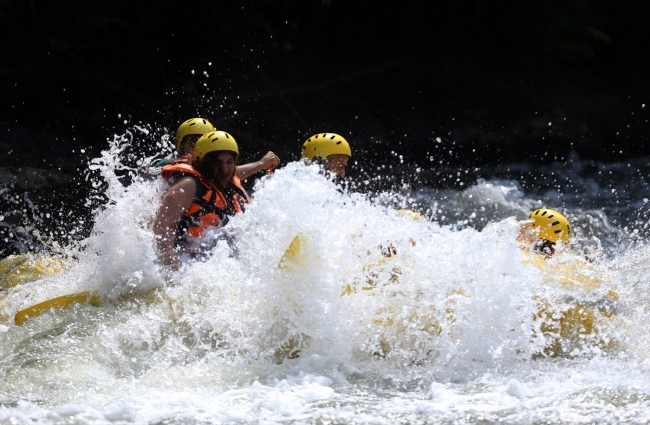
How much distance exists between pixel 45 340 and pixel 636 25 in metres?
9.43

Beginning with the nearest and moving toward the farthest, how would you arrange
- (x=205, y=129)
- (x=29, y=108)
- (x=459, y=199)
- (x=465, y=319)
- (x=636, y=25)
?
(x=465, y=319) → (x=205, y=129) → (x=459, y=199) → (x=29, y=108) → (x=636, y=25)

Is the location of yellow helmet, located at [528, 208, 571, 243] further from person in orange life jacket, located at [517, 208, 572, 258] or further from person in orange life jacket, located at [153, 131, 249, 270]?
person in orange life jacket, located at [153, 131, 249, 270]

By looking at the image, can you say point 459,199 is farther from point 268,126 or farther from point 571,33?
point 571,33

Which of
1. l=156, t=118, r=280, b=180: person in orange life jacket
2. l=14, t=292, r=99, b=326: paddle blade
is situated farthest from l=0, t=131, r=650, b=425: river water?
l=156, t=118, r=280, b=180: person in orange life jacket

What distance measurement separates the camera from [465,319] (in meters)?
4.05

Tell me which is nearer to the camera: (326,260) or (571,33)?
(326,260)

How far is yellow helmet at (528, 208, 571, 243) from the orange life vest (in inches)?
→ 77.3

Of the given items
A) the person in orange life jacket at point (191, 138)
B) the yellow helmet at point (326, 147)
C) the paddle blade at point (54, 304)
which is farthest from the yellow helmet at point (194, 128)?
the paddle blade at point (54, 304)

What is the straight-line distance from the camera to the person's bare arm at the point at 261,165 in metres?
5.84

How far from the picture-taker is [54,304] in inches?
175

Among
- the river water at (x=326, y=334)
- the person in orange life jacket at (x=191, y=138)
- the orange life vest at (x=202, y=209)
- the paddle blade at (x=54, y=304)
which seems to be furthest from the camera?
the person in orange life jacket at (x=191, y=138)

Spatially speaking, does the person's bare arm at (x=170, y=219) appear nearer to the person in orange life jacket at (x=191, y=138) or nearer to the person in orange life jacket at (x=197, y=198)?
the person in orange life jacket at (x=197, y=198)

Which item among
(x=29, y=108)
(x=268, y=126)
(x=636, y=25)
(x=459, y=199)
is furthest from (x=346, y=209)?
(x=636, y=25)

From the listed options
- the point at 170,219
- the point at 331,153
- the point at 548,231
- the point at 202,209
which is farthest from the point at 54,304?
the point at 548,231
